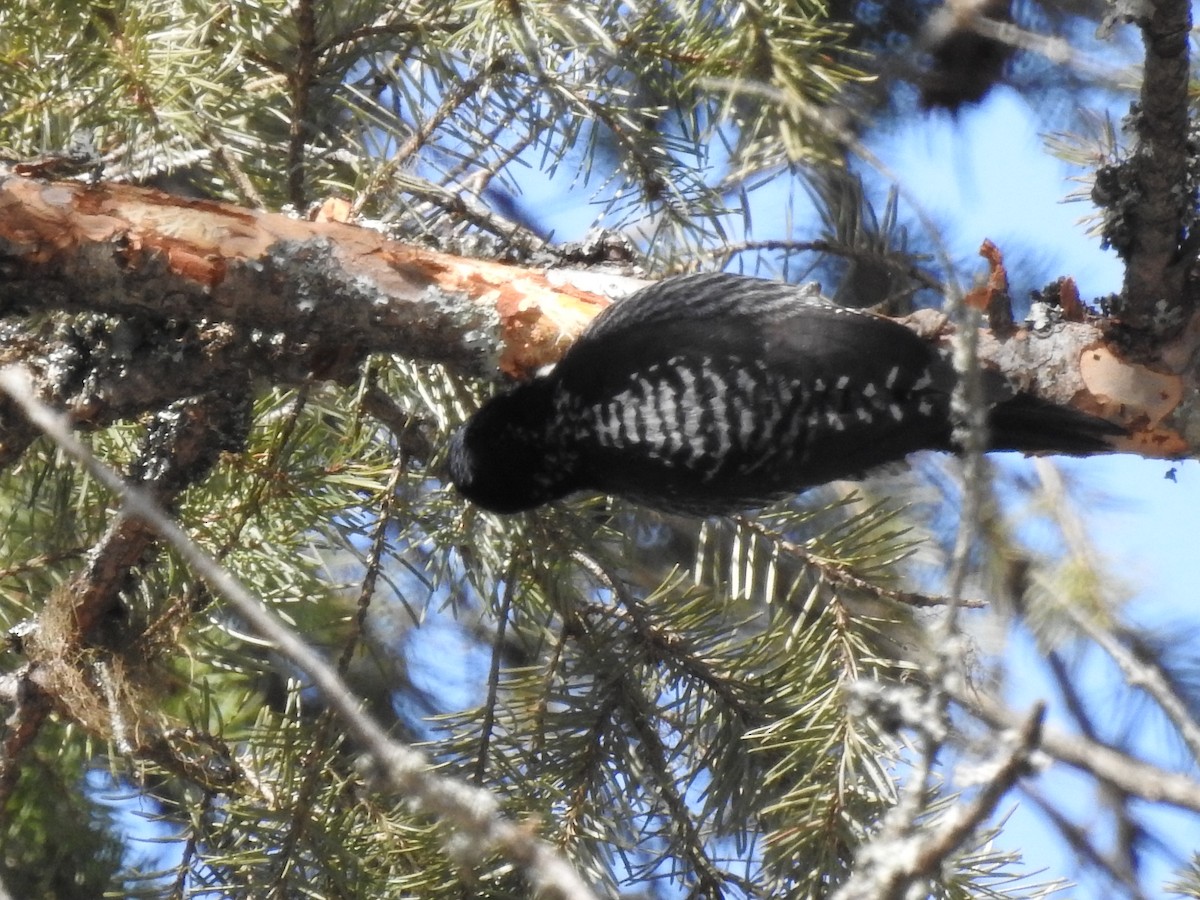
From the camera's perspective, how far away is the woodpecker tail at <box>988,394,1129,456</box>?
162 cm

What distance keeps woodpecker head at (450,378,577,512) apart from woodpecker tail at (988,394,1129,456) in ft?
2.14

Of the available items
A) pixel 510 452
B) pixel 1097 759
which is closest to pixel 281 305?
pixel 510 452

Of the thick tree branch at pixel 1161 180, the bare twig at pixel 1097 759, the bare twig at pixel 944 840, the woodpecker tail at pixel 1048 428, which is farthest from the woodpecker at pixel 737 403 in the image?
the bare twig at pixel 944 840

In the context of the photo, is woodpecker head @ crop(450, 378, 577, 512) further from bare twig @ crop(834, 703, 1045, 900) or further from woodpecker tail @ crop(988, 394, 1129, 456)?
bare twig @ crop(834, 703, 1045, 900)

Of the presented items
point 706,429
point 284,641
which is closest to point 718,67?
point 706,429

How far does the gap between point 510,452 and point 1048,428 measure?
0.76 metres

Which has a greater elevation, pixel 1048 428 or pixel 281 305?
pixel 281 305

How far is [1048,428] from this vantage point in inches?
64.4

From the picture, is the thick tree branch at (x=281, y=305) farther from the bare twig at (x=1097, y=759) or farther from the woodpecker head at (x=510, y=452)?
the bare twig at (x=1097, y=759)

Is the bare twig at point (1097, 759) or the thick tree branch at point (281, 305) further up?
the thick tree branch at point (281, 305)

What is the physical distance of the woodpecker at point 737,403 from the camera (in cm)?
171

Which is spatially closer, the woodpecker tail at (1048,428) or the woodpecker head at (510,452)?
the woodpecker tail at (1048,428)

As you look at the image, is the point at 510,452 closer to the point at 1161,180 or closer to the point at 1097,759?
the point at 1161,180

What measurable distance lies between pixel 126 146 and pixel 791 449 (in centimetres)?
100
